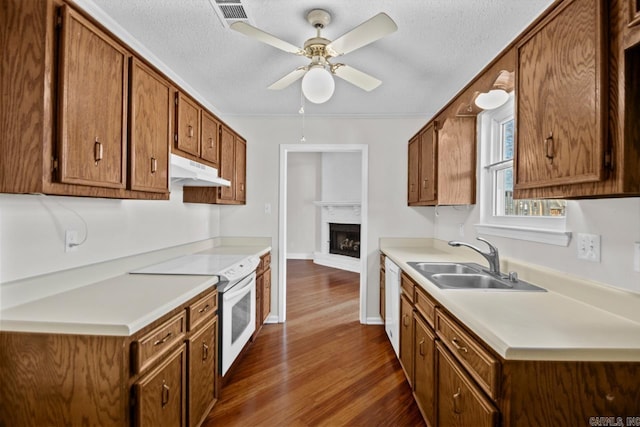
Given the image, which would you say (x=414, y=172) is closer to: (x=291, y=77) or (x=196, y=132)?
(x=291, y=77)

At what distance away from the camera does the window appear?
201cm

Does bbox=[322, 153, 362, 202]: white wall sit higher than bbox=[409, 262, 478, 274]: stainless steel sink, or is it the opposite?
bbox=[322, 153, 362, 202]: white wall

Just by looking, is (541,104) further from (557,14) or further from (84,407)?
(84,407)

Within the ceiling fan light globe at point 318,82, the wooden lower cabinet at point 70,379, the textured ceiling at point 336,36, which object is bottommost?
the wooden lower cabinet at point 70,379

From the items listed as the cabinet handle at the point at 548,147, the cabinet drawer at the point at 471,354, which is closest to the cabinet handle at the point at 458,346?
the cabinet drawer at the point at 471,354

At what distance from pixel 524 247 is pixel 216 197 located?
2474 millimetres

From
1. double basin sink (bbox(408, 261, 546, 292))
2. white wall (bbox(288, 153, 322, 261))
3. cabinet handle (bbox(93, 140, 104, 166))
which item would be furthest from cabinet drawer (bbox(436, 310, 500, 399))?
white wall (bbox(288, 153, 322, 261))

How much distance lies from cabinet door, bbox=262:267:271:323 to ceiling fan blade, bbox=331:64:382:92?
2120mm

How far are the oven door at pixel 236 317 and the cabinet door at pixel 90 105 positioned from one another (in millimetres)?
1047

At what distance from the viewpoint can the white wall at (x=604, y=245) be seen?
4.17ft

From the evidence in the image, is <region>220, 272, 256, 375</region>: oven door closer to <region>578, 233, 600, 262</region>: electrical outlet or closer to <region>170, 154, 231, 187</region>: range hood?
<region>170, 154, 231, 187</region>: range hood

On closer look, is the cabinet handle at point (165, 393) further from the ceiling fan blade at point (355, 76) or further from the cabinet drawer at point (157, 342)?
the ceiling fan blade at point (355, 76)

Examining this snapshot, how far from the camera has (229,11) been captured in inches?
71.2

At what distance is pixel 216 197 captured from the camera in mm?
2971
